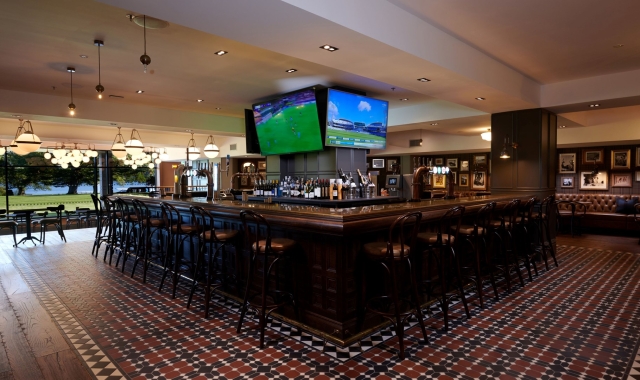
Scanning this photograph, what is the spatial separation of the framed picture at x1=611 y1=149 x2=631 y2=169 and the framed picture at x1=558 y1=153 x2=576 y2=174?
0.92 metres

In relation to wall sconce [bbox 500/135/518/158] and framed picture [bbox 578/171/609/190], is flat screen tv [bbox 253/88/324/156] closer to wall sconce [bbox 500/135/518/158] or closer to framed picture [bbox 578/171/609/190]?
wall sconce [bbox 500/135/518/158]

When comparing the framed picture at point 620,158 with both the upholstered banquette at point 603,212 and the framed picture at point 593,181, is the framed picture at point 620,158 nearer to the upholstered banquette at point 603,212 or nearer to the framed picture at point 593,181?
the framed picture at point 593,181

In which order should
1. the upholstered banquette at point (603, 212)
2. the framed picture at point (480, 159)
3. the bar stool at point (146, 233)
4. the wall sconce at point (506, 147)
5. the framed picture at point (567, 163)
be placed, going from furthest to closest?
the framed picture at point (480, 159), the framed picture at point (567, 163), the upholstered banquette at point (603, 212), the wall sconce at point (506, 147), the bar stool at point (146, 233)

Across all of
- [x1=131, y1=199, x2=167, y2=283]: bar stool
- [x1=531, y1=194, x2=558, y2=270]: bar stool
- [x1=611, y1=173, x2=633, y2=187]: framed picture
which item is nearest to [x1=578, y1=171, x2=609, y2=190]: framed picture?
[x1=611, y1=173, x2=633, y2=187]: framed picture

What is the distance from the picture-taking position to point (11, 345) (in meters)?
3.24

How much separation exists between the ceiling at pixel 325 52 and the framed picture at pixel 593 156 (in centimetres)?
480

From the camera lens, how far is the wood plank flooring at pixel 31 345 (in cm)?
277

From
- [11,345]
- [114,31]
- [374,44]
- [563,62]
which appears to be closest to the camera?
[11,345]

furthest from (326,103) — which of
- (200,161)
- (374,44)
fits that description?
(200,161)

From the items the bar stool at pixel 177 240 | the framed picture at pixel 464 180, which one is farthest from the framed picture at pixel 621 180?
the bar stool at pixel 177 240

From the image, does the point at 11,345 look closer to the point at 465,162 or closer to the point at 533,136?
the point at 533,136

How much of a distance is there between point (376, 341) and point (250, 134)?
6.27 metres

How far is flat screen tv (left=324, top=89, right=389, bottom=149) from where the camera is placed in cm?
655

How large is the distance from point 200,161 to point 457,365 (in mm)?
15522
